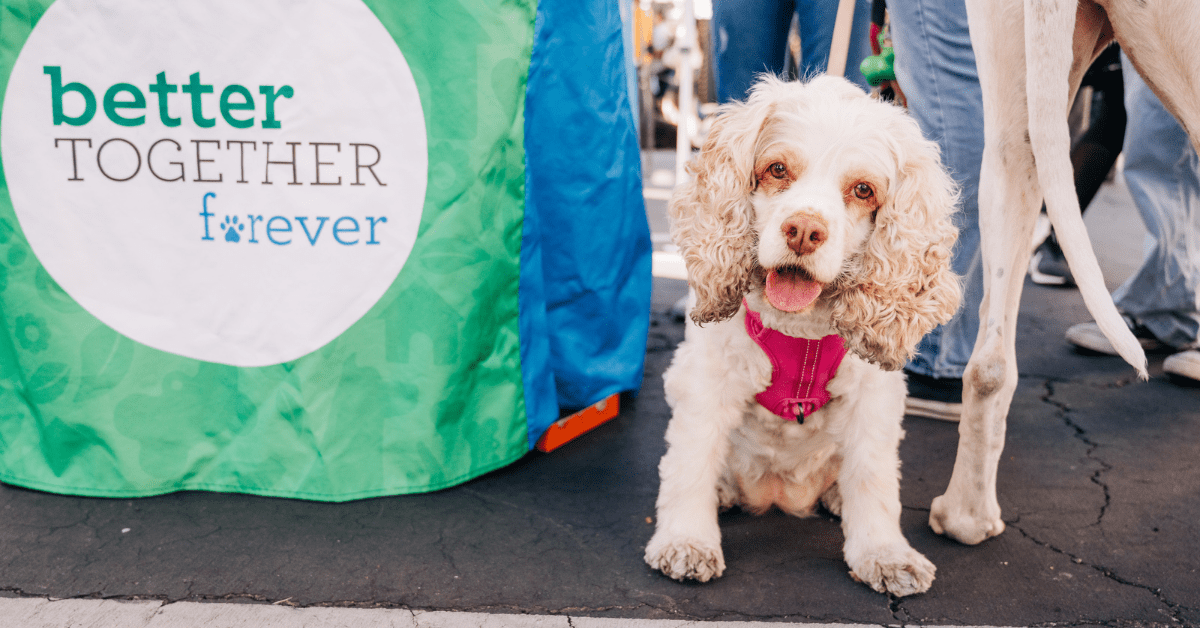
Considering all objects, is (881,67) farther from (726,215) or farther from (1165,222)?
(1165,222)

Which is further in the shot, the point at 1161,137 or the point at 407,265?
the point at 1161,137

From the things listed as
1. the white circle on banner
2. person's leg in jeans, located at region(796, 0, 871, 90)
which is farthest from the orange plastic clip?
person's leg in jeans, located at region(796, 0, 871, 90)

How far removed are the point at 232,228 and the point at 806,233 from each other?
1412 millimetres

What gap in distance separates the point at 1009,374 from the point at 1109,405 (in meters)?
1.32

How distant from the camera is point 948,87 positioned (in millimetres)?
2322

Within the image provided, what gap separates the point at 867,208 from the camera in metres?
1.60

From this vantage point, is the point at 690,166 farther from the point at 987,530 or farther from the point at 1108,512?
the point at 1108,512

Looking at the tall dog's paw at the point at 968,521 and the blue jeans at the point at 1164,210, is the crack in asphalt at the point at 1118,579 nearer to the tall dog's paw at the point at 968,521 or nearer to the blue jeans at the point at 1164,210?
the tall dog's paw at the point at 968,521

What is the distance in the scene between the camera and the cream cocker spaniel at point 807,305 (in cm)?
154

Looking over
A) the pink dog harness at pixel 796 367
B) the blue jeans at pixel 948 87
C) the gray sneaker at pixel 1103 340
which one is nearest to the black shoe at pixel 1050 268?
the gray sneaker at pixel 1103 340

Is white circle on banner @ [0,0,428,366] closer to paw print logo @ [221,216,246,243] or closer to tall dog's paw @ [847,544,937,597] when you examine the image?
paw print logo @ [221,216,246,243]

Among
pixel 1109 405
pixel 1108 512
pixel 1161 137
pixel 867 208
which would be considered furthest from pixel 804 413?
pixel 1161 137

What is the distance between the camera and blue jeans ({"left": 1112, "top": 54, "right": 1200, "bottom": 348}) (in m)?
3.01

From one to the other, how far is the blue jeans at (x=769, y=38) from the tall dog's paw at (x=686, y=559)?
1672 millimetres
